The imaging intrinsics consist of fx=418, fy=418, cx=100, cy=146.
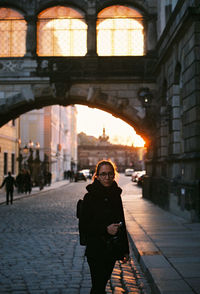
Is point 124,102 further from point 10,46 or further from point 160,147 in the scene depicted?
point 10,46

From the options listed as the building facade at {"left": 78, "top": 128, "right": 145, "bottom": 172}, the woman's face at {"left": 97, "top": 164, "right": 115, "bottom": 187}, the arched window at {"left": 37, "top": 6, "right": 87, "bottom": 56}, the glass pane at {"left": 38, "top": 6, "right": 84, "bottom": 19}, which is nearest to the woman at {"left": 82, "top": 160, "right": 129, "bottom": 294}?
the woman's face at {"left": 97, "top": 164, "right": 115, "bottom": 187}

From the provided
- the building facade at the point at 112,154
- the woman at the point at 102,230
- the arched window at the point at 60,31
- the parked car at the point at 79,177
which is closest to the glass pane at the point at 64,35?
the arched window at the point at 60,31

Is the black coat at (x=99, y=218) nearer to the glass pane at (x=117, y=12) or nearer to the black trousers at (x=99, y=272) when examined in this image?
the black trousers at (x=99, y=272)

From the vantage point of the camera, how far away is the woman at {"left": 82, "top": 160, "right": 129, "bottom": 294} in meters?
3.79

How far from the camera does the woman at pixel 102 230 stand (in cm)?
379

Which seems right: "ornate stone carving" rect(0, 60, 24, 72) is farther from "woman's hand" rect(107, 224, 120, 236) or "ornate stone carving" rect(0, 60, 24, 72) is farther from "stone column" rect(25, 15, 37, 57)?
"woman's hand" rect(107, 224, 120, 236)

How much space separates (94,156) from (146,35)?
105m

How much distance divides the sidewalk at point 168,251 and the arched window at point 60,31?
10570 millimetres

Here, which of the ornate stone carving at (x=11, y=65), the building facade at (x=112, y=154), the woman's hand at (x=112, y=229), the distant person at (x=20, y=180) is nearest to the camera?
the woman's hand at (x=112, y=229)

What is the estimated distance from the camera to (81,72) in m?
18.9

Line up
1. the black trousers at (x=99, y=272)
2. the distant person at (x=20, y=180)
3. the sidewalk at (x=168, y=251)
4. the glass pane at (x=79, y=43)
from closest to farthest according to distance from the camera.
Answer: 1. the black trousers at (x=99, y=272)
2. the sidewalk at (x=168, y=251)
3. the glass pane at (x=79, y=43)
4. the distant person at (x=20, y=180)

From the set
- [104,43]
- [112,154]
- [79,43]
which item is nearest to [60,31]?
[79,43]

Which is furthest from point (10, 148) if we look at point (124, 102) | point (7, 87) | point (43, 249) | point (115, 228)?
point (115, 228)

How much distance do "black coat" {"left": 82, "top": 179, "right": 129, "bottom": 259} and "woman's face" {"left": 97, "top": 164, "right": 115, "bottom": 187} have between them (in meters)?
0.05
